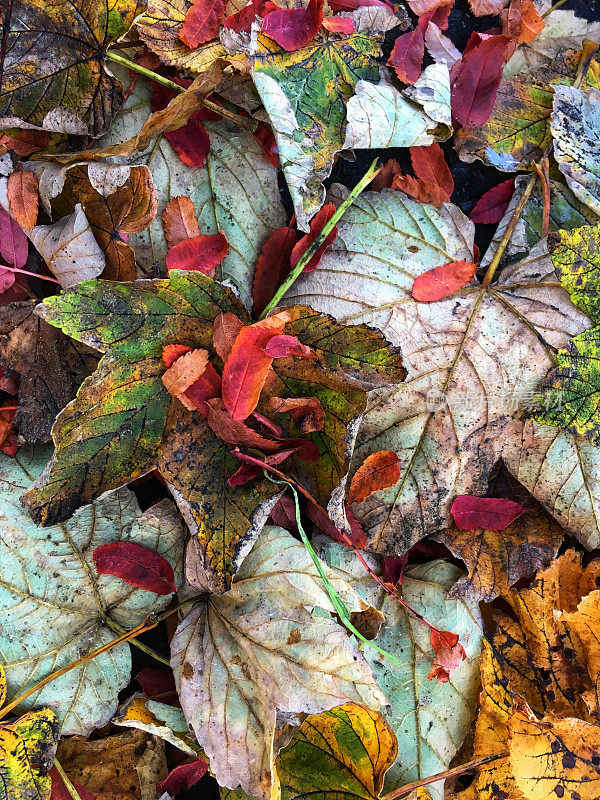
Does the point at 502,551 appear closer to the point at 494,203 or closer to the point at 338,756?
the point at 338,756

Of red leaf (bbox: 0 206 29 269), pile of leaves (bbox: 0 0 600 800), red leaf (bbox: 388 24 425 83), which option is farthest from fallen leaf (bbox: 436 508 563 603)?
red leaf (bbox: 0 206 29 269)

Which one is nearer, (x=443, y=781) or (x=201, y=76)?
(x=201, y=76)

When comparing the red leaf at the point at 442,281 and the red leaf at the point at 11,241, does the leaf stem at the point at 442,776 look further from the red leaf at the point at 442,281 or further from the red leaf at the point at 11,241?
the red leaf at the point at 11,241

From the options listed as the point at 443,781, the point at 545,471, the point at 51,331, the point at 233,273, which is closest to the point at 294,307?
the point at 233,273

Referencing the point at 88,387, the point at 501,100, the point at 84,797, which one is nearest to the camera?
the point at 88,387

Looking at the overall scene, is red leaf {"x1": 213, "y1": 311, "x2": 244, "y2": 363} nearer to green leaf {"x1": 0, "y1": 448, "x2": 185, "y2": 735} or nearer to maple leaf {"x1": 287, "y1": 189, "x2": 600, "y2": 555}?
maple leaf {"x1": 287, "y1": 189, "x2": 600, "y2": 555}

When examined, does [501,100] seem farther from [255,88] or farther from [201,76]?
[201,76]

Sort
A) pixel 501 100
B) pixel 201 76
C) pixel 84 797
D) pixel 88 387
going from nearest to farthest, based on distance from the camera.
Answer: pixel 88 387 < pixel 201 76 < pixel 84 797 < pixel 501 100
